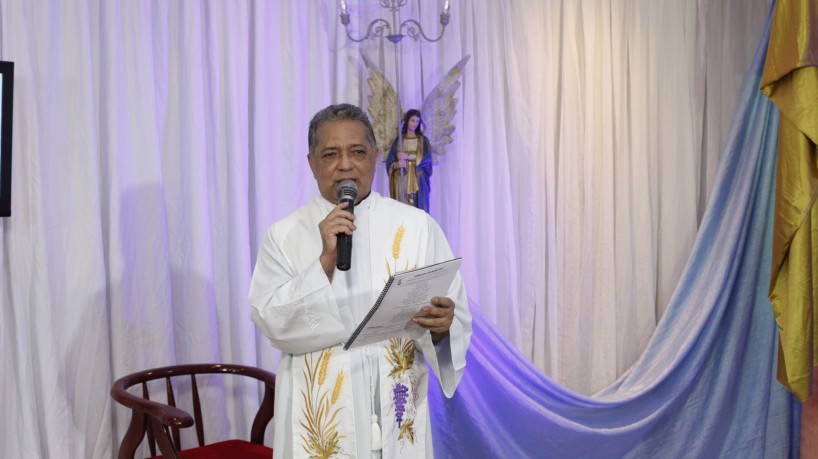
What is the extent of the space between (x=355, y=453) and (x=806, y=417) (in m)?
2.71

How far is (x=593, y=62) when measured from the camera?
4.30 m

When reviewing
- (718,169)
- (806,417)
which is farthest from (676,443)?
(718,169)

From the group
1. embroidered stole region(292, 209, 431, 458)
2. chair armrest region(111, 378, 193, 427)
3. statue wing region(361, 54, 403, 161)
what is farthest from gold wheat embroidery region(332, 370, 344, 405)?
statue wing region(361, 54, 403, 161)

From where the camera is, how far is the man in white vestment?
2178mm

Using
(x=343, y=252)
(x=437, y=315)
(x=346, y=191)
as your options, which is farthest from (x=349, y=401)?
(x=346, y=191)

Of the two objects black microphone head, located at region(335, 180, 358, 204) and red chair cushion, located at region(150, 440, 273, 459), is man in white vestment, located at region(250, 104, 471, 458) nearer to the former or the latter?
black microphone head, located at region(335, 180, 358, 204)

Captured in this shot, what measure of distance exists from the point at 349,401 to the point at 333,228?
0.52m

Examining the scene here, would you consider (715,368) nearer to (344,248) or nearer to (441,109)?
(441,109)

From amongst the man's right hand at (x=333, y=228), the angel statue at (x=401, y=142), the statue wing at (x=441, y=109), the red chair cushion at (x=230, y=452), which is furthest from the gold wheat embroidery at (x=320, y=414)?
the statue wing at (x=441, y=109)

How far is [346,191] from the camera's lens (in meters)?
2.19

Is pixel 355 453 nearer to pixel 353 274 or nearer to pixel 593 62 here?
pixel 353 274

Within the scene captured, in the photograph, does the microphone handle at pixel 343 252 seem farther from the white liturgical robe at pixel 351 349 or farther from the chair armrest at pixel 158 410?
the chair armrest at pixel 158 410

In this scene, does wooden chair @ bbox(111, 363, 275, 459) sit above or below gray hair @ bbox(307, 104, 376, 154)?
below

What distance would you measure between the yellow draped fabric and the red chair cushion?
→ 2401mm
